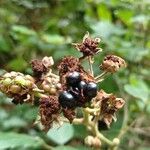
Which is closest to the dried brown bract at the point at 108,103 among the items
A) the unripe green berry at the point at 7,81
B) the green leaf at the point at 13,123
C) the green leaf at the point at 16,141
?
the unripe green berry at the point at 7,81

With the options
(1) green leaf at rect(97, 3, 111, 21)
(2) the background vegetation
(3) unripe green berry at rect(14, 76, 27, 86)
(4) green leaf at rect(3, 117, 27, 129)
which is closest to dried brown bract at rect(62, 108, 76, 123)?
(3) unripe green berry at rect(14, 76, 27, 86)

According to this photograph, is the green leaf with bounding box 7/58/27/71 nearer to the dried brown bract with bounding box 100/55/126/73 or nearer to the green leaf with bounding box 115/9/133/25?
the green leaf with bounding box 115/9/133/25

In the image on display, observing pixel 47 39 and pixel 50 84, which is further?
pixel 47 39

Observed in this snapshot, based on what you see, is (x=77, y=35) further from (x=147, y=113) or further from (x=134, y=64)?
(x=147, y=113)

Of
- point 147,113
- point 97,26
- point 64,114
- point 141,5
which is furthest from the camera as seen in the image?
point 97,26

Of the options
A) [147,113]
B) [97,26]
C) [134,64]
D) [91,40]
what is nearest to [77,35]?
[97,26]

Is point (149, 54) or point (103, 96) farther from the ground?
point (103, 96)
